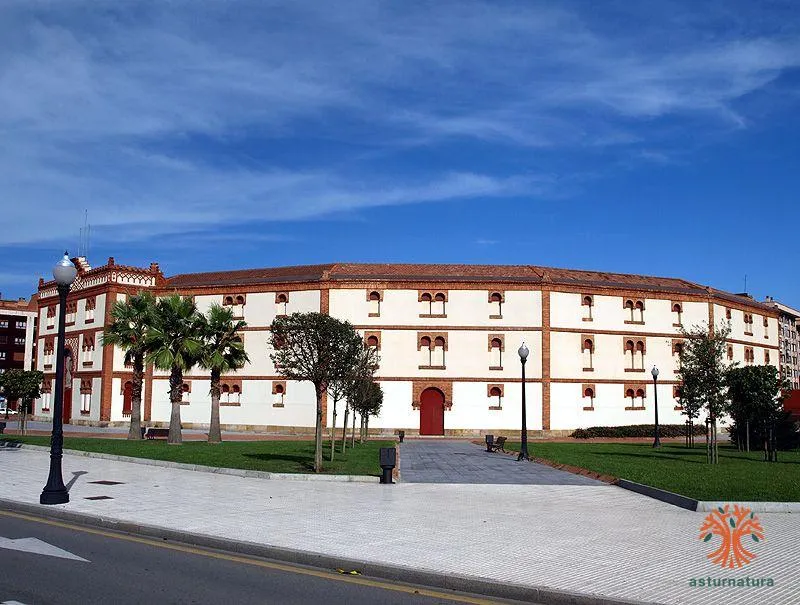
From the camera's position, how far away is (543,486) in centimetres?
2038

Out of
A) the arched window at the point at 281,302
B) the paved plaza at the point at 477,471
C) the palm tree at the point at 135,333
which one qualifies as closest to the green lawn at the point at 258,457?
the paved plaza at the point at 477,471

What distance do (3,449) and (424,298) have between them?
28.4 m

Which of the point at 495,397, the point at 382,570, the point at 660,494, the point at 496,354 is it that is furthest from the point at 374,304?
the point at 382,570

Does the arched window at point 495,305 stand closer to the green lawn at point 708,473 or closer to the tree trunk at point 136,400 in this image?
the green lawn at point 708,473

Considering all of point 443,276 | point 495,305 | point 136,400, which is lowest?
point 136,400

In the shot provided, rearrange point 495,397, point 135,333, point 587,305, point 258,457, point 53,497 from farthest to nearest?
1. point 587,305
2. point 495,397
3. point 135,333
4. point 258,457
5. point 53,497

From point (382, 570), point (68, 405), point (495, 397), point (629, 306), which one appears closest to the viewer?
point (382, 570)

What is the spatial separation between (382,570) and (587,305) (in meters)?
46.3

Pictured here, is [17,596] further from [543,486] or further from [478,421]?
[478,421]

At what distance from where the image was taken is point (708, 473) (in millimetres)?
23172

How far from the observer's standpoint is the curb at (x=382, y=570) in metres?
8.71

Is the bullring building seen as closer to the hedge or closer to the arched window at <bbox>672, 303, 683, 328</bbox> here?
the arched window at <bbox>672, 303, 683, 328</bbox>

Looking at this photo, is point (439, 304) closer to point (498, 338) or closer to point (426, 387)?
point (498, 338)

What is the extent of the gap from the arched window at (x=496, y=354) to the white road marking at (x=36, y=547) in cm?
4201
